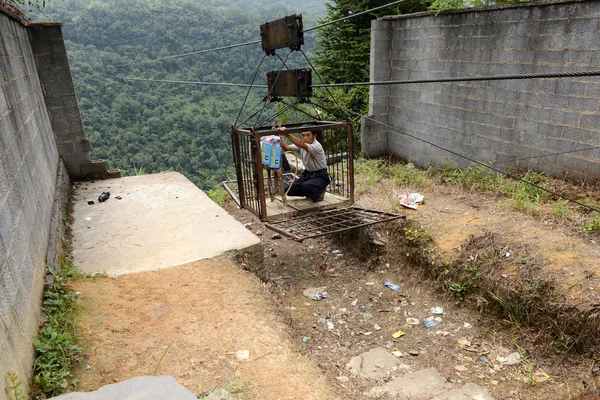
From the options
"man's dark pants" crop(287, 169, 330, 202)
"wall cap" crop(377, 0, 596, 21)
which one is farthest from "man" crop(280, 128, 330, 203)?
"wall cap" crop(377, 0, 596, 21)

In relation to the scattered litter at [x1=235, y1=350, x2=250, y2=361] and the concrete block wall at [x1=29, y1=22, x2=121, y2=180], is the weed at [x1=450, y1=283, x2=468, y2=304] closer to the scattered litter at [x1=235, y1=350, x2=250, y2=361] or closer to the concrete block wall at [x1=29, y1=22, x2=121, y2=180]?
the scattered litter at [x1=235, y1=350, x2=250, y2=361]

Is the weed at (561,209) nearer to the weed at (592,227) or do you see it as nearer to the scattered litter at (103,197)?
the weed at (592,227)

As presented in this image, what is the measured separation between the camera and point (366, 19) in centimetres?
1152

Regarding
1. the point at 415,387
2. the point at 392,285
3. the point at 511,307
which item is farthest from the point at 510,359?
the point at 392,285

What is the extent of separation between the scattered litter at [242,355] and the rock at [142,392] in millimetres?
979

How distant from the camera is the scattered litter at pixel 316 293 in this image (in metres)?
5.05

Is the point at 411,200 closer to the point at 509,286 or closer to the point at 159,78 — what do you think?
the point at 509,286

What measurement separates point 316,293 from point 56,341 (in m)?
3.10

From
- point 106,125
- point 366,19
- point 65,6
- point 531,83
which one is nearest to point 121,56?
point 65,6

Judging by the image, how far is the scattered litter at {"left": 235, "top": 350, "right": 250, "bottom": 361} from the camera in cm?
283

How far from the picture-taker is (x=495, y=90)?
237 inches

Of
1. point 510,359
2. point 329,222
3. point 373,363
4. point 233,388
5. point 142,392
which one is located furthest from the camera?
point 329,222

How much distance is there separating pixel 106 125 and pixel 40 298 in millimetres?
19213

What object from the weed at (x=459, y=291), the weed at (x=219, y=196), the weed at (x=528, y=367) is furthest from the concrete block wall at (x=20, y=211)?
the weed at (x=459, y=291)
